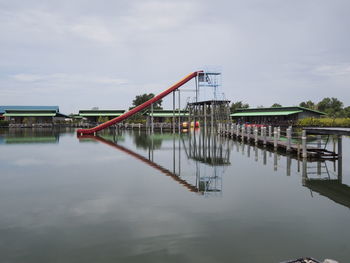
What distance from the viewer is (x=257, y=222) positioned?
8656 millimetres

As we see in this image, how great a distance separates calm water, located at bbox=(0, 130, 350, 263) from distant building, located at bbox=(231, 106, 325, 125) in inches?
1675

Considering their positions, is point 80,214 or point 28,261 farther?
point 80,214

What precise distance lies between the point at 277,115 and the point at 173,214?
55.7 m

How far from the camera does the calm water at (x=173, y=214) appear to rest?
6.86 metres

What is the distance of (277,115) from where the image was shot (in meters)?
61.3

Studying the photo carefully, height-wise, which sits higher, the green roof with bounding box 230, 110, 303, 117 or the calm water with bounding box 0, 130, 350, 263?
the green roof with bounding box 230, 110, 303, 117

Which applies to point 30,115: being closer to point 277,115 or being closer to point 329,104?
point 277,115

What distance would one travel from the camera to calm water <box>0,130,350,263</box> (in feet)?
22.5

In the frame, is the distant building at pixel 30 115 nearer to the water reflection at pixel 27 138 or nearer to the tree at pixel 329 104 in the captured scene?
the water reflection at pixel 27 138

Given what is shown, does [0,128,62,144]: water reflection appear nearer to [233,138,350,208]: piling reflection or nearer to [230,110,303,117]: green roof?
[233,138,350,208]: piling reflection

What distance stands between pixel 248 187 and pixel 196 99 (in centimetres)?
3758

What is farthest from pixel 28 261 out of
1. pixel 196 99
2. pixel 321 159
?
pixel 196 99

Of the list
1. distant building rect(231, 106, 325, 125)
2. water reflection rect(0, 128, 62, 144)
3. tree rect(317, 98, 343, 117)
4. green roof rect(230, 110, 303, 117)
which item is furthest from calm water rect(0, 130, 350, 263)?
tree rect(317, 98, 343, 117)

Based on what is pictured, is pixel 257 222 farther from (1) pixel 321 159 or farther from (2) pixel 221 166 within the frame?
(1) pixel 321 159
